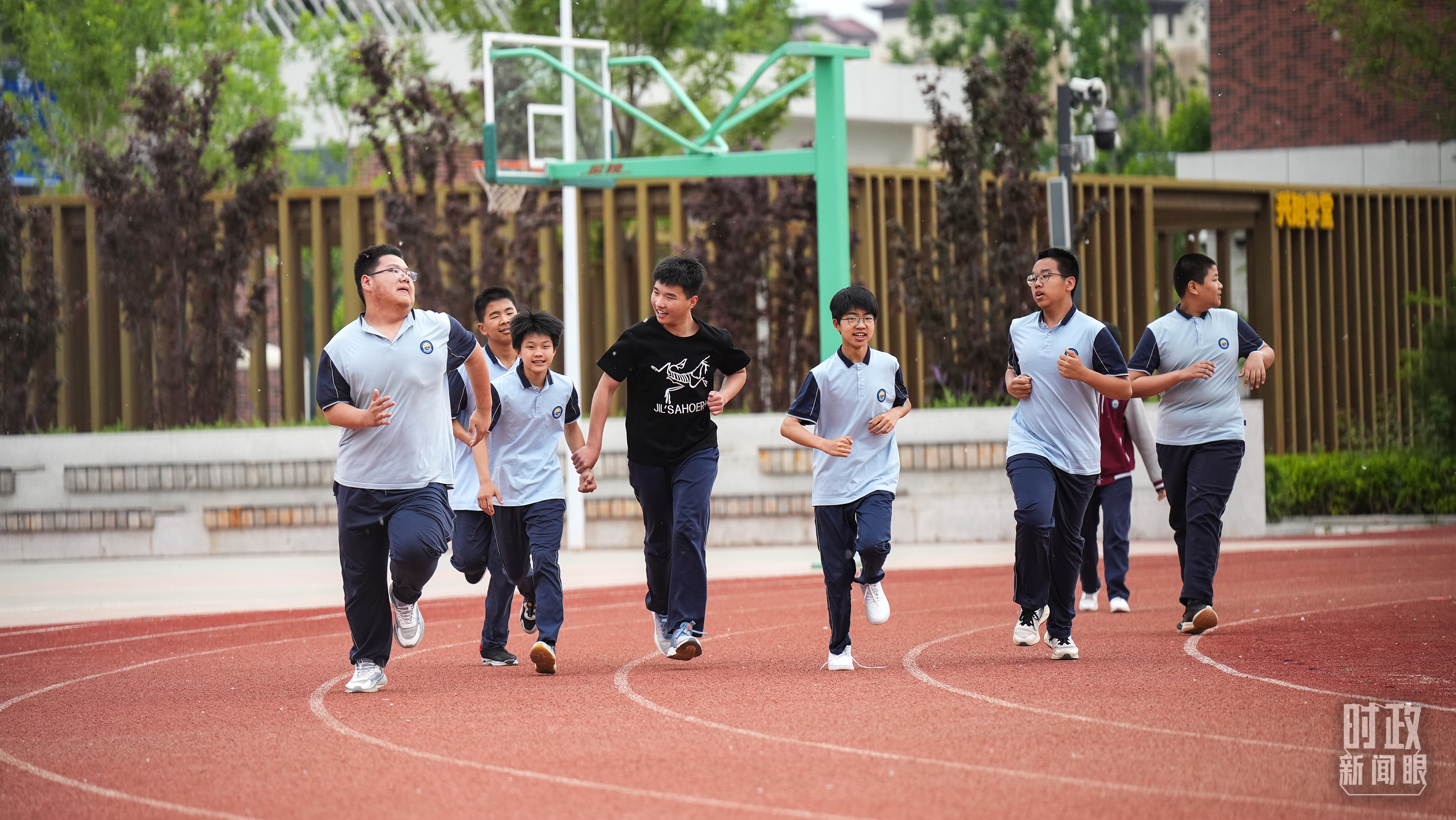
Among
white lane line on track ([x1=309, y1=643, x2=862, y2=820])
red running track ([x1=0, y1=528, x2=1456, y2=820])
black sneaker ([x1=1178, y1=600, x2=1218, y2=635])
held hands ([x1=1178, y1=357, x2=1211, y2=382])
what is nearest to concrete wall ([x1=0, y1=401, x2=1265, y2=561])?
red running track ([x1=0, y1=528, x2=1456, y2=820])

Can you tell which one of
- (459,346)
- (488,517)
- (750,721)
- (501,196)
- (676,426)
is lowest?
(750,721)

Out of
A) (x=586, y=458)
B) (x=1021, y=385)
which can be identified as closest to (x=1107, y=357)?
(x=1021, y=385)

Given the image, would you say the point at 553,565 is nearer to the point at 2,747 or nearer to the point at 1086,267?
the point at 2,747

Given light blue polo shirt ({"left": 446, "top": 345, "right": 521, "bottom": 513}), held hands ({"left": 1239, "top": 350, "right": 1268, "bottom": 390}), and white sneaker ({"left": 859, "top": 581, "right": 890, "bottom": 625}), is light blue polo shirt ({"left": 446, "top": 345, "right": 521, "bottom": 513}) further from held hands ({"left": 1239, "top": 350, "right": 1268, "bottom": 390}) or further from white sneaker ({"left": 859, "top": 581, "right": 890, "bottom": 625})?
held hands ({"left": 1239, "top": 350, "right": 1268, "bottom": 390})

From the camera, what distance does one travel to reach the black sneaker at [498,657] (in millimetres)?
10234

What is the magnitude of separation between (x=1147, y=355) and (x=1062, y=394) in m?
1.27

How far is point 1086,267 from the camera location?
84.0ft

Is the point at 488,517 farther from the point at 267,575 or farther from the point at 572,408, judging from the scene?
the point at 267,575

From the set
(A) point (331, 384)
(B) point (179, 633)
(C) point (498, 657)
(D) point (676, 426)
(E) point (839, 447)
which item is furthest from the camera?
(B) point (179, 633)

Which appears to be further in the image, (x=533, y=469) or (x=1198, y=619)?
(x=1198, y=619)

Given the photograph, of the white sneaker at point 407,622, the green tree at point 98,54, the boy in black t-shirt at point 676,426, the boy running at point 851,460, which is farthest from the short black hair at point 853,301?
the green tree at point 98,54

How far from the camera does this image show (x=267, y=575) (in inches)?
708

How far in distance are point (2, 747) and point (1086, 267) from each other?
65.6ft

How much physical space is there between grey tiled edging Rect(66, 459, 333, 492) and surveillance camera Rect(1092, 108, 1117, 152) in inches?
383
